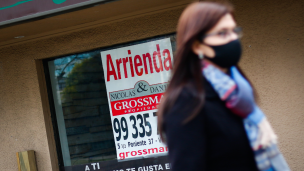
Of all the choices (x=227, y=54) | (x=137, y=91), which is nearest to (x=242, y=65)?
(x=137, y=91)

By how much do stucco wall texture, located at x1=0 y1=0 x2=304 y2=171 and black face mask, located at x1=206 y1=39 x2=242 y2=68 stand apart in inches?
110

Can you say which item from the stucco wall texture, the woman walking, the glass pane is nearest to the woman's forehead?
the woman walking

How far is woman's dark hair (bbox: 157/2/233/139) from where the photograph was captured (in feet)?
4.51

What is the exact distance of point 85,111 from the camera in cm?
484

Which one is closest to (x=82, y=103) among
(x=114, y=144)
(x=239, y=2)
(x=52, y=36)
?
(x=114, y=144)

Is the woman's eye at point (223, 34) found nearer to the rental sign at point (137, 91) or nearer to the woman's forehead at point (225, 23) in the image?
the woman's forehead at point (225, 23)

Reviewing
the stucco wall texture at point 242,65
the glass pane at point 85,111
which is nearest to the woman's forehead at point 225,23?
the stucco wall texture at point 242,65

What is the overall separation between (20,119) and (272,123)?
365 centimetres

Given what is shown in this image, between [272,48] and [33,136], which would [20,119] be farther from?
[272,48]

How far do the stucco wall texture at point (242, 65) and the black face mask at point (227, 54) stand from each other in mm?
2784

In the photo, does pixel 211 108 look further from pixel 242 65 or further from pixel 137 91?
pixel 137 91

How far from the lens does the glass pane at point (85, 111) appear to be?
185 inches

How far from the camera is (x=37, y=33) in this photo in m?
4.65

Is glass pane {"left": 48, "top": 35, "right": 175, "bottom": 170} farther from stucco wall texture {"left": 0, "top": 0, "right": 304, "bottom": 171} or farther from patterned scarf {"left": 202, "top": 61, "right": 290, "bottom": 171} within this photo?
patterned scarf {"left": 202, "top": 61, "right": 290, "bottom": 171}
